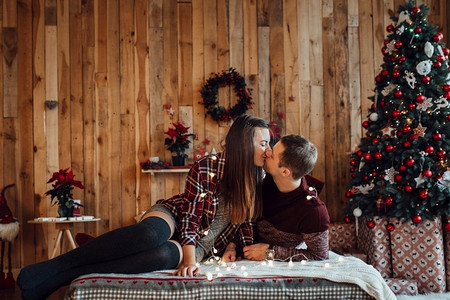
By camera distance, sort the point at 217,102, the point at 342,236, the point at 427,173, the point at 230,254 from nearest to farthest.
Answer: the point at 230,254
the point at 427,173
the point at 342,236
the point at 217,102

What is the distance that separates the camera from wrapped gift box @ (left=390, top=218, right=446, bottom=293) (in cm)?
354

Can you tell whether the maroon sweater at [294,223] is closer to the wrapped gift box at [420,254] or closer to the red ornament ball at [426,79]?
the wrapped gift box at [420,254]

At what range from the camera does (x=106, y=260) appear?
206 centimetres

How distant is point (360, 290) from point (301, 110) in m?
2.88

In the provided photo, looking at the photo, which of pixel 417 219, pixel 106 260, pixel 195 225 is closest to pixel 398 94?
pixel 417 219

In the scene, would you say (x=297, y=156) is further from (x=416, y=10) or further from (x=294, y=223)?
(x=416, y=10)

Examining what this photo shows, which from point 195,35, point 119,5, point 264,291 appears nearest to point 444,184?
point 264,291

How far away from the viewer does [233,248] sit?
248 centimetres

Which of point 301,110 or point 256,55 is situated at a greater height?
point 256,55

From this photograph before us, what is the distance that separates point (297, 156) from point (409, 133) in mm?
1737

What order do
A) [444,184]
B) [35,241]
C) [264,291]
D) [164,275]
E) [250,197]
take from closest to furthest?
[264,291], [164,275], [250,197], [444,184], [35,241]

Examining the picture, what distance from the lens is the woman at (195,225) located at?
2.04 metres

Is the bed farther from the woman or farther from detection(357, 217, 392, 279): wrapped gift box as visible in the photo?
detection(357, 217, 392, 279): wrapped gift box

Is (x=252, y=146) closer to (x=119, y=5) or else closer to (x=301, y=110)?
(x=301, y=110)
